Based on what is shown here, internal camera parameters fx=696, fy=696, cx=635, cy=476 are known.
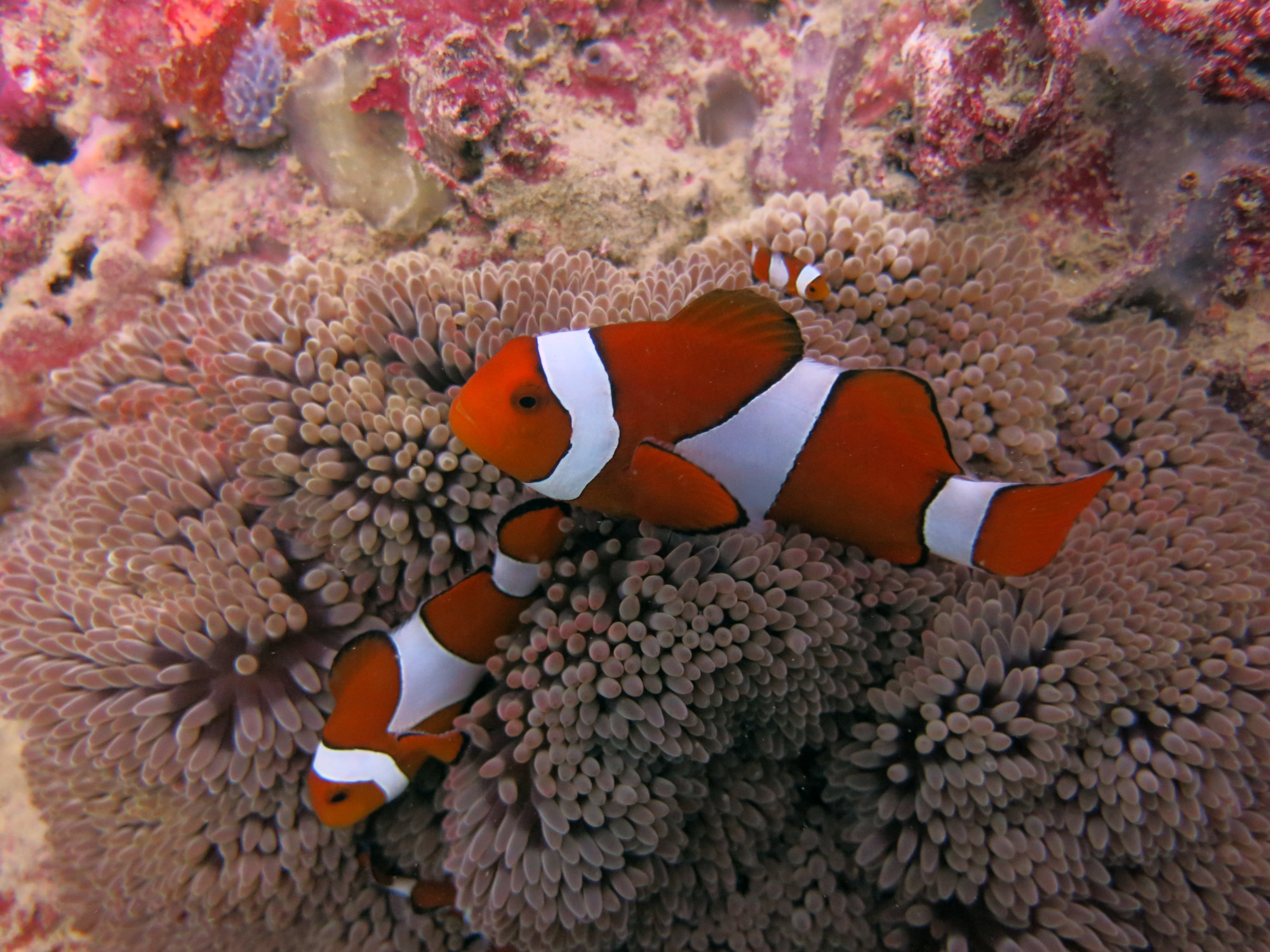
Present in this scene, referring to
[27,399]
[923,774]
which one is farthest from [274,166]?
[923,774]

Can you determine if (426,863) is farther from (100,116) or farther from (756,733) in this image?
(100,116)

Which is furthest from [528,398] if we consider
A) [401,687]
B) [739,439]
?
[401,687]

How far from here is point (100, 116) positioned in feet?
7.35

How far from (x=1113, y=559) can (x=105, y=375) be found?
2437mm

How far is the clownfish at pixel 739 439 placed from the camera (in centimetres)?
106

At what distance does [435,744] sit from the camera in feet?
4.28

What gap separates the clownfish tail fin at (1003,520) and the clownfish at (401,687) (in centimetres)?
73

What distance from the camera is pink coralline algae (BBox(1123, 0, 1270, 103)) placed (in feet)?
4.61

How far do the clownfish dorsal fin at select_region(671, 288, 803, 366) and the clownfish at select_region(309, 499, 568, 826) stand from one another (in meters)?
0.54

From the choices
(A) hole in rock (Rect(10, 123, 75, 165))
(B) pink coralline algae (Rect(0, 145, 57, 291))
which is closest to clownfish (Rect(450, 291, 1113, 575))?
(B) pink coralline algae (Rect(0, 145, 57, 291))

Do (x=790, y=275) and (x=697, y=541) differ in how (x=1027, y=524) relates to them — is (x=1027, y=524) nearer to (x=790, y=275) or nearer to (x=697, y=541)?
(x=697, y=541)

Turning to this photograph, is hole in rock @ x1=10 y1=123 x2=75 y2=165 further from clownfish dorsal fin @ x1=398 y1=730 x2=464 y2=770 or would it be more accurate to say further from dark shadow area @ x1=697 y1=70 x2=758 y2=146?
clownfish dorsal fin @ x1=398 y1=730 x2=464 y2=770

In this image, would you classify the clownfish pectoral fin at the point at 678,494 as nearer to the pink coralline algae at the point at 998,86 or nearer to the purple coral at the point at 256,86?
the pink coralline algae at the point at 998,86

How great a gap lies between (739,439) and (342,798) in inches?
39.9
